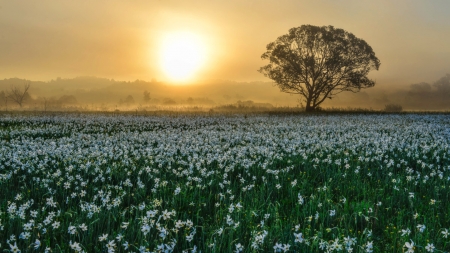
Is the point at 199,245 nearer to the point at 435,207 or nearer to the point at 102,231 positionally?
the point at 102,231

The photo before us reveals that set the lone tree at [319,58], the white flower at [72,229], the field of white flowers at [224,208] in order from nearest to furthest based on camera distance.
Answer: the white flower at [72,229] → the field of white flowers at [224,208] → the lone tree at [319,58]

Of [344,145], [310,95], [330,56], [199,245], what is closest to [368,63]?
[330,56]

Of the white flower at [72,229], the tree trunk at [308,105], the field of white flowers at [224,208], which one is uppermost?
the tree trunk at [308,105]

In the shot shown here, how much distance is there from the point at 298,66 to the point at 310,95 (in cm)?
511

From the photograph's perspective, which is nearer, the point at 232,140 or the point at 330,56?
the point at 232,140

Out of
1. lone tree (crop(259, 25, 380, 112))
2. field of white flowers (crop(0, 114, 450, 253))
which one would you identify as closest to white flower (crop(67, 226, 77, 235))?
field of white flowers (crop(0, 114, 450, 253))

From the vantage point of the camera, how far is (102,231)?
185 inches

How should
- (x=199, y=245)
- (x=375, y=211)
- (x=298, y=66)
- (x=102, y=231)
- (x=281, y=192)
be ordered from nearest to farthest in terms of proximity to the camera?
(x=199, y=245)
(x=102, y=231)
(x=375, y=211)
(x=281, y=192)
(x=298, y=66)

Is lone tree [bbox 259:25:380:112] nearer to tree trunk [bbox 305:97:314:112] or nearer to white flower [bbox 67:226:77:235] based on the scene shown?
tree trunk [bbox 305:97:314:112]

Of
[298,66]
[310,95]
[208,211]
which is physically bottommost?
[208,211]

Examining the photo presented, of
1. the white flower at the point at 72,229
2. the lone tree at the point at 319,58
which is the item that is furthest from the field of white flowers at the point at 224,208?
the lone tree at the point at 319,58

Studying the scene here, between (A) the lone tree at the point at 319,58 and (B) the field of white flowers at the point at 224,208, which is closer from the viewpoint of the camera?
(B) the field of white flowers at the point at 224,208

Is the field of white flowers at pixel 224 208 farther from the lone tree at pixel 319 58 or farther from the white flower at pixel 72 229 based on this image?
the lone tree at pixel 319 58

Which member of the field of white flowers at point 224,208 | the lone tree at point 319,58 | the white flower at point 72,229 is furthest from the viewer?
the lone tree at point 319,58
